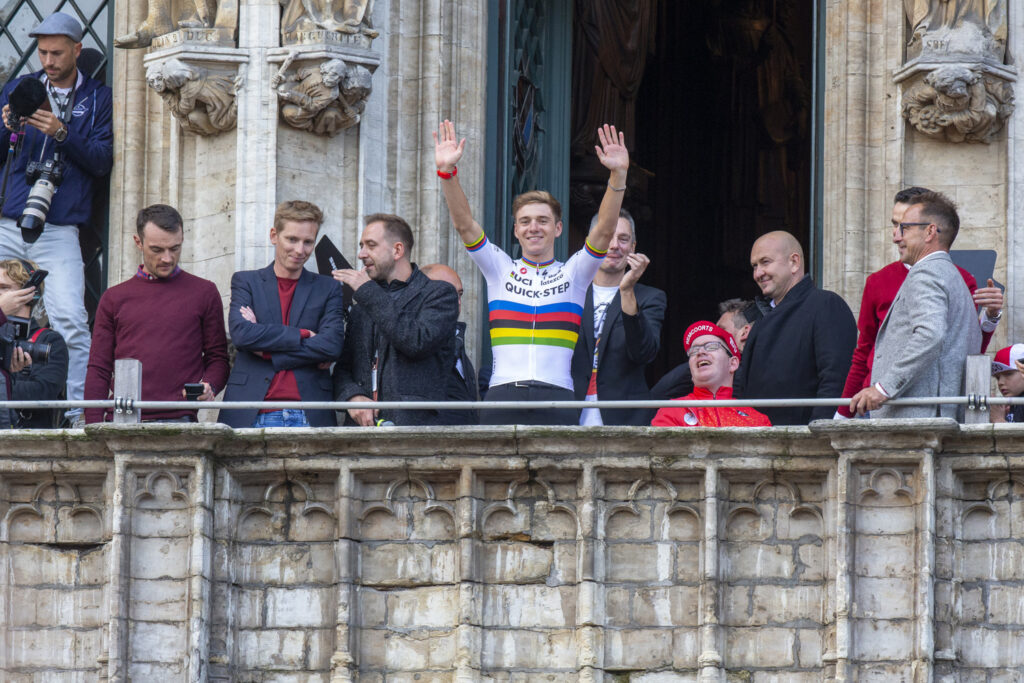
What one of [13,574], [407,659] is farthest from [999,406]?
[13,574]

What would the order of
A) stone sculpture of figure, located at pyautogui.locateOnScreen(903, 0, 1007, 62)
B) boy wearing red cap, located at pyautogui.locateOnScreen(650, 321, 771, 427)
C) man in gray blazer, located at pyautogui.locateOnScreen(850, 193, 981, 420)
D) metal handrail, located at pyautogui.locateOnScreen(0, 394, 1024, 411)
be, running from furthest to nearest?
stone sculpture of figure, located at pyautogui.locateOnScreen(903, 0, 1007, 62)
boy wearing red cap, located at pyautogui.locateOnScreen(650, 321, 771, 427)
man in gray blazer, located at pyautogui.locateOnScreen(850, 193, 981, 420)
metal handrail, located at pyautogui.locateOnScreen(0, 394, 1024, 411)

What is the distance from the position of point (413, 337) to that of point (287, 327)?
0.84m

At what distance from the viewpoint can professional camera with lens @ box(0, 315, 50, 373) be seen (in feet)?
44.8

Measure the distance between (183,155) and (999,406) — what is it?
4947 millimetres

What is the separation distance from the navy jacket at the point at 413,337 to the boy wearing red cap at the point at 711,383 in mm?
1078

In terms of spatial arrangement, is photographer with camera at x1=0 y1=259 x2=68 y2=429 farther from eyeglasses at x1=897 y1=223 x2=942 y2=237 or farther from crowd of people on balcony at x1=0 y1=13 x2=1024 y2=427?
eyeglasses at x1=897 y1=223 x2=942 y2=237

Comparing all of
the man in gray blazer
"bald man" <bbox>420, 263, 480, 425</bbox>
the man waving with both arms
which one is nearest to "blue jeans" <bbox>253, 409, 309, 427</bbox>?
"bald man" <bbox>420, 263, 480, 425</bbox>

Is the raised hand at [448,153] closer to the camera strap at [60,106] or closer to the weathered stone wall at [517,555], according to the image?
the weathered stone wall at [517,555]

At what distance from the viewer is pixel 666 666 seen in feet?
41.8

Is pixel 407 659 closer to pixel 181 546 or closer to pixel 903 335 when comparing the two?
pixel 181 546

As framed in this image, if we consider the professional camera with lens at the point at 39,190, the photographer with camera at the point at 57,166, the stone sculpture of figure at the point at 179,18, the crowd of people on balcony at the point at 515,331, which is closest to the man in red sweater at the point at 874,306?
the crowd of people on balcony at the point at 515,331

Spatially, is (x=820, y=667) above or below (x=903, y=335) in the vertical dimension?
below

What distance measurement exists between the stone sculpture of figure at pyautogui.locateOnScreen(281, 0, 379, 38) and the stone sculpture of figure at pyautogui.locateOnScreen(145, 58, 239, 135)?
474 mm

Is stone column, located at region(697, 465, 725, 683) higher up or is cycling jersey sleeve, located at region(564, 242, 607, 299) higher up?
cycling jersey sleeve, located at region(564, 242, 607, 299)
